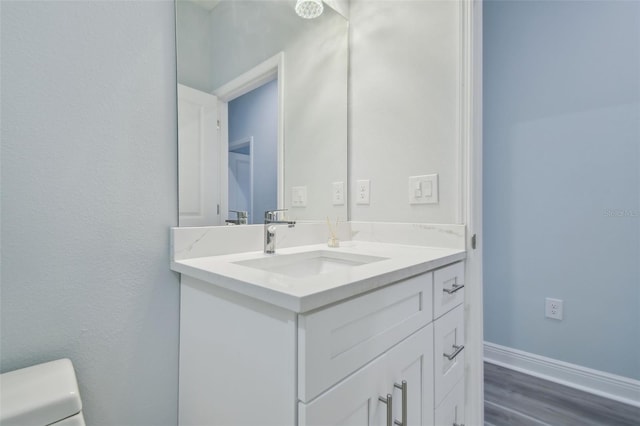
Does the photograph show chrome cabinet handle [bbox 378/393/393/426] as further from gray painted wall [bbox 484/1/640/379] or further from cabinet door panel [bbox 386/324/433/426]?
gray painted wall [bbox 484/1/640/379]

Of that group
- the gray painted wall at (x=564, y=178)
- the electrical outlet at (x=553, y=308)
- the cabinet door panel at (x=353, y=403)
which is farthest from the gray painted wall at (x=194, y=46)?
the electrical outlet at (x=553, y=308)

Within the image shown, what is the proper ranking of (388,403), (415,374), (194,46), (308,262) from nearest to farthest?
(388,403) < (415,374) < (194,46) < (308,262)

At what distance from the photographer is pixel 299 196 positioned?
1.31 meters

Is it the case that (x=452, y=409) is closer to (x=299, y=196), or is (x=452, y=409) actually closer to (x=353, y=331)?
(x=353, y=331)

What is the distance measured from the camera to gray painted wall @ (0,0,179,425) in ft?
2.19

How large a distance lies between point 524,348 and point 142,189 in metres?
2.18

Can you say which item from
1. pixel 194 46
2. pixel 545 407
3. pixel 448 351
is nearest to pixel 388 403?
pixel 448 351

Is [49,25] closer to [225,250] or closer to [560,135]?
[225,250]

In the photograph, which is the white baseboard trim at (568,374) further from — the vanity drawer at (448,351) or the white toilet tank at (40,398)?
the white toilet tank at (40,398)

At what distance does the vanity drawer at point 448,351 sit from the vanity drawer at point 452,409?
0.08 ft

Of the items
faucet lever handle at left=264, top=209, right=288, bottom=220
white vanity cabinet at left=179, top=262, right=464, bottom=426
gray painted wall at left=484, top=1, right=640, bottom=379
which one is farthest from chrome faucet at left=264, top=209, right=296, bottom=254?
gray painted wall at left=484, top=1, right=640, bottom=379

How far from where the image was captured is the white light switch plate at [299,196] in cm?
128

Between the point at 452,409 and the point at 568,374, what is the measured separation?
1121 mm

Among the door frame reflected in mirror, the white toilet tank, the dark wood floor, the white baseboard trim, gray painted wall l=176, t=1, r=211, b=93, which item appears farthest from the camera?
the white baseboard trim
